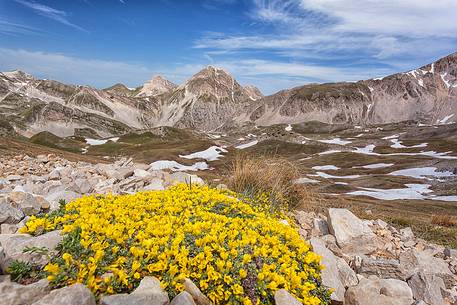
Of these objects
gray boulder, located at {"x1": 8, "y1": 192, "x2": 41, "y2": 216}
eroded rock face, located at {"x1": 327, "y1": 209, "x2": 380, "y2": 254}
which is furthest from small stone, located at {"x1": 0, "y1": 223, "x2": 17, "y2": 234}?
eroded rock face, located at {"x1": 327, "y1": 209, "x2": 380, "y2": 254}

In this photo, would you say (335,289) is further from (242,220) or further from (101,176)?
(101,176)

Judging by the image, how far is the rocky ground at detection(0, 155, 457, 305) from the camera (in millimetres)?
4754

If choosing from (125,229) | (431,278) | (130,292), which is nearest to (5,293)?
(130,292)

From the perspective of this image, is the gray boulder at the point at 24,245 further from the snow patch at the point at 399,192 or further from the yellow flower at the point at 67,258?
the snow patch at the point at 399,192

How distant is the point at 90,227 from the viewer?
6148 millimetres

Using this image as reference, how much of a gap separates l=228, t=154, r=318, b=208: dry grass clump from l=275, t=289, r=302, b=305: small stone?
5632mm

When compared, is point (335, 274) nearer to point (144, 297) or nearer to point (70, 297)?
point (144, 297)

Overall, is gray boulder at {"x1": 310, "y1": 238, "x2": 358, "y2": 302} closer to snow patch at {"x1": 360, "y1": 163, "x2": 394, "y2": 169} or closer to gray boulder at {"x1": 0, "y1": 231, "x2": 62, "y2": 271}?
gray boulder at {"x1": 0, "y1": 231, "x2": 62, "y2": 271}

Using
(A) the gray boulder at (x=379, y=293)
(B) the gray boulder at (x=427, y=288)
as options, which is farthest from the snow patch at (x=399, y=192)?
(A) the gray boulder at (x=379, y=293)

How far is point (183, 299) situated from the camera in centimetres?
495

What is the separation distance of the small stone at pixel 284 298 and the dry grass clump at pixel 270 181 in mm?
5632

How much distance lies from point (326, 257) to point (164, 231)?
350cm

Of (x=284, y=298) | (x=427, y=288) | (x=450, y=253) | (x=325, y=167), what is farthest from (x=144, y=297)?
(x=325, y=167)

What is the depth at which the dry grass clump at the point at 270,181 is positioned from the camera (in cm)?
1180
